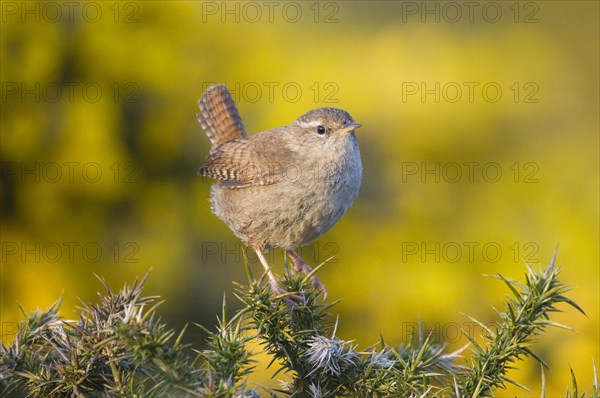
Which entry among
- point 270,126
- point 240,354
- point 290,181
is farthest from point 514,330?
point 270,126

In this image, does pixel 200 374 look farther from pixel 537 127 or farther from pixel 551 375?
pixel 537 127

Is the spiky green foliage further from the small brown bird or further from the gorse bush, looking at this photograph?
the small brown bird

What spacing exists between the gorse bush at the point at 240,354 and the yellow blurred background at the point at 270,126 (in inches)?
98.1

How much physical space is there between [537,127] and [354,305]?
2.19 m

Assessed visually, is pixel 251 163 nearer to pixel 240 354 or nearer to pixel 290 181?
pixel 290 181

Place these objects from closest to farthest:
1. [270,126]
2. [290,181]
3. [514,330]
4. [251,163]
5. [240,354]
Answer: [240,354]
[514,330]
[290,181]
[251,163]
[270,126]

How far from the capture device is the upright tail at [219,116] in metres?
5.00

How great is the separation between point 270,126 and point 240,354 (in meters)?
3.59

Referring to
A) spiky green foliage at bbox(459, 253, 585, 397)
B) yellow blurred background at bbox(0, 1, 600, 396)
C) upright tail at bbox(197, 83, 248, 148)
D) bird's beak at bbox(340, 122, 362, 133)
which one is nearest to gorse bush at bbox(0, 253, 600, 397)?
spiky green foliage at bbox(459, 253, 585, 397)

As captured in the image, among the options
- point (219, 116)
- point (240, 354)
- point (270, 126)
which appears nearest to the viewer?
point (240, 354)

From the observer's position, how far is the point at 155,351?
73.9 inches

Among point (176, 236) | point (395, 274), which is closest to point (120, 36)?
point (176, 236)

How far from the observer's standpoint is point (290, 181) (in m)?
4.08

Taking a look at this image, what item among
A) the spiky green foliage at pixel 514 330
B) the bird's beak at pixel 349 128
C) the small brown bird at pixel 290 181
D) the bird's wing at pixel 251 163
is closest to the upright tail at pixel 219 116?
the bird's wing at pixel 251 163
